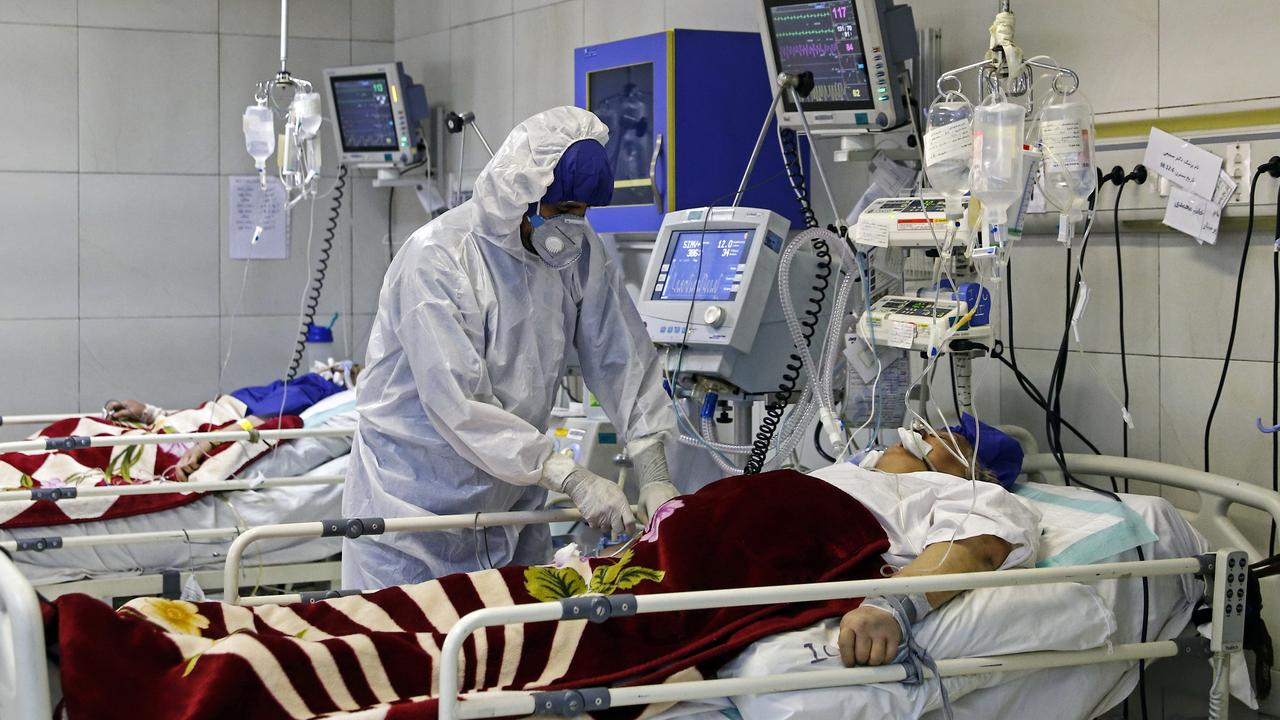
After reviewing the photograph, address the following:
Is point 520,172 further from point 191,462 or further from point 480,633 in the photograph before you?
point 191,462

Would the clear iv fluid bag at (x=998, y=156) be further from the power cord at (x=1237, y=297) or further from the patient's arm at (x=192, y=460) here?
the patient's arm at (x=192, y=460)

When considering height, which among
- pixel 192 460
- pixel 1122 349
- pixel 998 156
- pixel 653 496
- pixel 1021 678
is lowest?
pixel 1021 678

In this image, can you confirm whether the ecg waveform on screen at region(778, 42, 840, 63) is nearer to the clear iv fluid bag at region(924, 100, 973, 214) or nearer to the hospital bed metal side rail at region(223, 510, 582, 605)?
the clear iv fluid bag at region(924, 100, 973, 214)

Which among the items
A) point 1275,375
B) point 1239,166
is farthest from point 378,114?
point 1275,375

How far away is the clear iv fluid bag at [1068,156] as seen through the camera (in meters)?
2.25

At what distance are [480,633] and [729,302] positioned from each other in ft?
4.32

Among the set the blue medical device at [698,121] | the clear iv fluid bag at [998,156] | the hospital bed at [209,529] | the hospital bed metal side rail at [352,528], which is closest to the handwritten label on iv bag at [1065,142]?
the clear iv fluid bag at [998,156]

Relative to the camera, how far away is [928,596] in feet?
7.12

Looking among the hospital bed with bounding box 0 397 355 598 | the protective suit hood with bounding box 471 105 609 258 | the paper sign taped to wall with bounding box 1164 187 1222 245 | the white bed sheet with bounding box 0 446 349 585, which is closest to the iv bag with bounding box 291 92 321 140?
the hospital bed with bounding box 0 397 355 598

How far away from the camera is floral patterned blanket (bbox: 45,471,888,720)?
1.77m

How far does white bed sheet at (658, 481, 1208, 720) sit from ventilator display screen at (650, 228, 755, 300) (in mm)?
1027

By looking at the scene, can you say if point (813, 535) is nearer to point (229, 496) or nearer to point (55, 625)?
point (55, 625)

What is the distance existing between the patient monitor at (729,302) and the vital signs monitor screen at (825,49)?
366mm

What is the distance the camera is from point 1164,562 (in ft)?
Result: 7.30
